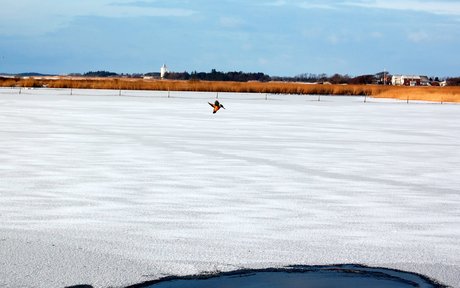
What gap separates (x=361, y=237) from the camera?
5.52 metres

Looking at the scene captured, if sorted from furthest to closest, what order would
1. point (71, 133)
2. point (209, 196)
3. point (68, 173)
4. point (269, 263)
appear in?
point (71, 133), point (68, 173), point (209, 196), point (269, 263)

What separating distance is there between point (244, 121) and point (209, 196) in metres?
12.6

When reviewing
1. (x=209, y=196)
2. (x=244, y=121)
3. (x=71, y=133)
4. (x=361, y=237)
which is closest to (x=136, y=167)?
(x=209, y=196)

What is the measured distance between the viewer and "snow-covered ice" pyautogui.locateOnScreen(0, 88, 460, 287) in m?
4.75

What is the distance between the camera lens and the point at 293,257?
4891 mm

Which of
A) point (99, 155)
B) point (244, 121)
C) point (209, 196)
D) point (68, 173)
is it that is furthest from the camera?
point (244, 121)

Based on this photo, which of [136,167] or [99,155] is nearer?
[136,167]

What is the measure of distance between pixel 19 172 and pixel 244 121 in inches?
456

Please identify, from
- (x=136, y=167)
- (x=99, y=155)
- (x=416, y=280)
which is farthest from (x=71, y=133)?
(x=416, y=280)

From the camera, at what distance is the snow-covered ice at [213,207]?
15.6ft

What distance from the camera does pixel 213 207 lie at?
6.55 m

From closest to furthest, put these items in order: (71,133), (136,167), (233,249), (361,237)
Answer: (233,249) → (361,237) → (136,167) → (71,133)

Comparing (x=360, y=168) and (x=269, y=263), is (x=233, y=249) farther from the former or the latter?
(x=360, y=168)

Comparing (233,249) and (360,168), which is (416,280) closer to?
(233,249)
